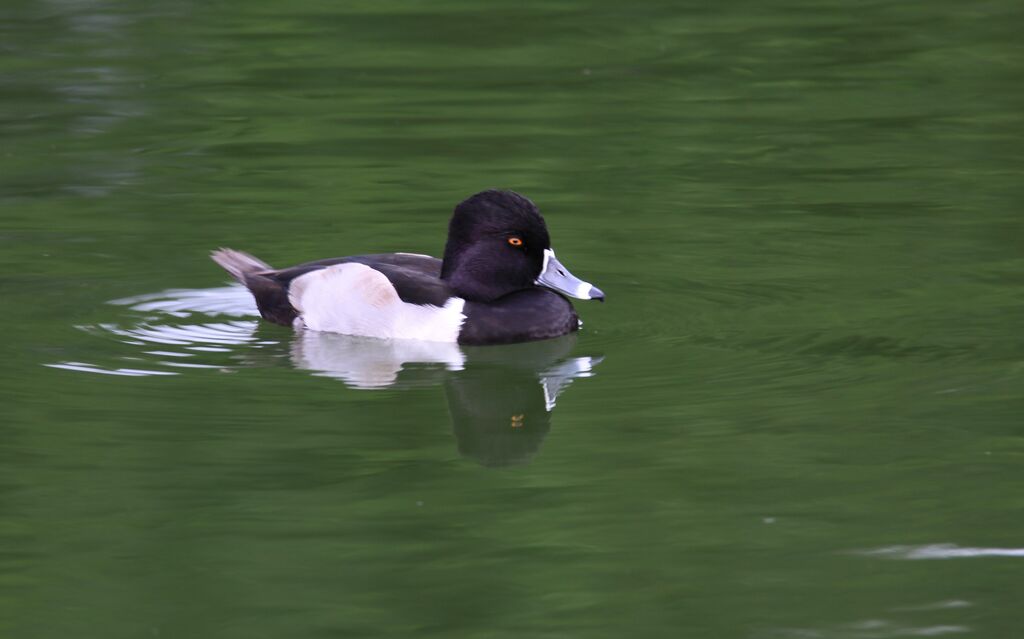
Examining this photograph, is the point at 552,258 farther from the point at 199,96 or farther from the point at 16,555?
the point at 199,96

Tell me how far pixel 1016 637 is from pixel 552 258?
177 inches

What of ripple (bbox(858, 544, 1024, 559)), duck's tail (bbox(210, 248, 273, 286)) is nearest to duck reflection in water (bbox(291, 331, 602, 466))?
duck's tail (bbox(210, 248, 273, 286))

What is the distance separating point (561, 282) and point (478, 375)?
Answer: 84cm

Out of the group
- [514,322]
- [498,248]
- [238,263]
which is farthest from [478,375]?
[238,263]

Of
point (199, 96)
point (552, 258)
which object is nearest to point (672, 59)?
point (199, 96)

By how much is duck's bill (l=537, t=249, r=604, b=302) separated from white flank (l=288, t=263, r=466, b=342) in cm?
45

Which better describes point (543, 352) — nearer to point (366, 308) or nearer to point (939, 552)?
point (366, 308)

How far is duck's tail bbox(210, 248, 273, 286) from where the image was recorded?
10.5m

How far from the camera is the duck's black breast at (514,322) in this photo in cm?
974

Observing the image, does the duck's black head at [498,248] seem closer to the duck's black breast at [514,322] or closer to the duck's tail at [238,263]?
the duck's black breast at [514,322]

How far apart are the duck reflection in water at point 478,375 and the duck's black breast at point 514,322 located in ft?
0.15

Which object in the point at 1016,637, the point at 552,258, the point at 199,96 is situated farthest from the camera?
the point at 199,96

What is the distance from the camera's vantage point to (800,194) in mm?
12633

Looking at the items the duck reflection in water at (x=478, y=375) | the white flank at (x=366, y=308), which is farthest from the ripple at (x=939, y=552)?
the white flank at (x=366, y=308)
